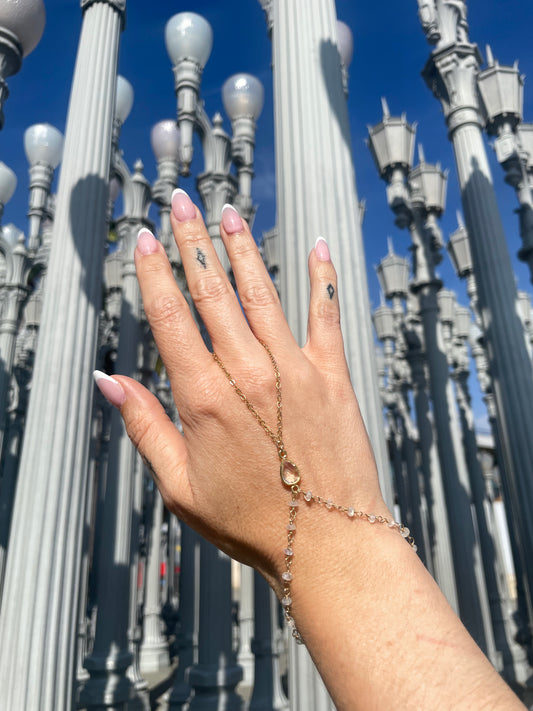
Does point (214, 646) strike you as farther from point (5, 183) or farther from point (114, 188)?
point (114, 188)

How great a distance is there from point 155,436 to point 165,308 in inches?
13.4

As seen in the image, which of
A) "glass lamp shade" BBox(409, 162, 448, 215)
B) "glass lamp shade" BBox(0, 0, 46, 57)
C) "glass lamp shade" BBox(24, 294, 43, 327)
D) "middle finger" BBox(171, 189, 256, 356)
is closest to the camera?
"middle finger" BBox(171, 189, 256, 356)

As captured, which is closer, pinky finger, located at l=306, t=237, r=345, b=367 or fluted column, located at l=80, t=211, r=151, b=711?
pinky finger, located at l=306, t=237, r=345, b=367

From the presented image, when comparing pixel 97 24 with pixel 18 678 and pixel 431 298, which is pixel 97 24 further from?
pixel 431 298

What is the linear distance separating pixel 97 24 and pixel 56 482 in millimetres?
6666

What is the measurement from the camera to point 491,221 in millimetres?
8312

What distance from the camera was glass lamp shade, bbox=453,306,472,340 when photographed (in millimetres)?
19359

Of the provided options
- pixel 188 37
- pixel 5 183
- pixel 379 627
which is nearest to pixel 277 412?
pixel 379 627

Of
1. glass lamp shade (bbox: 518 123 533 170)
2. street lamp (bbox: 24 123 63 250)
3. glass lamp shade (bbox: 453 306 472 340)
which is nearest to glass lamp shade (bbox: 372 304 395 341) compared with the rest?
glass lamp shade (bbox: 453 306 472 340)

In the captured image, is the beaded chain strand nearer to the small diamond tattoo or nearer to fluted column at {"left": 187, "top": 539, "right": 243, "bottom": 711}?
the small diamond tattoo

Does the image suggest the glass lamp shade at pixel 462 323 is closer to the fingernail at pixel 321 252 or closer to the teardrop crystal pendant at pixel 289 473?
the fingernail at pixel 321 252

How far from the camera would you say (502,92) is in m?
9.15

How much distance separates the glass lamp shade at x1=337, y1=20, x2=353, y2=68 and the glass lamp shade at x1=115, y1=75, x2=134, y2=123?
16.2ft

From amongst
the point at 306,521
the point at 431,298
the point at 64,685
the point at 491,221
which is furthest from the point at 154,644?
the point at 306,521
